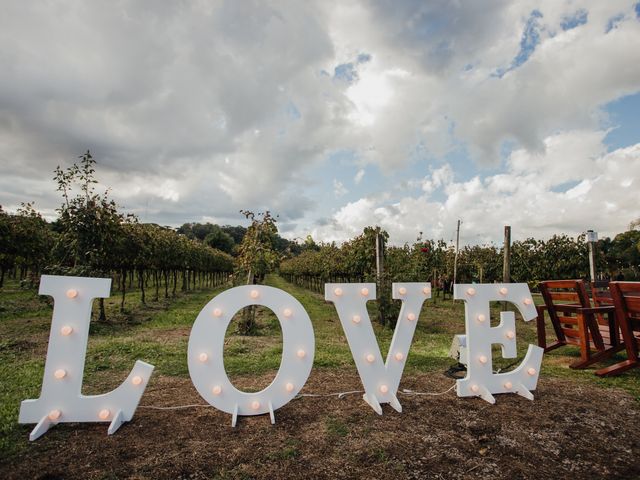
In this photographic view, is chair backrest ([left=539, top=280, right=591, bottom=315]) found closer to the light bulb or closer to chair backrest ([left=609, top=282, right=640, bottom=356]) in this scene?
chair backrest ([left=609, top=282, right=640, bottom=356])

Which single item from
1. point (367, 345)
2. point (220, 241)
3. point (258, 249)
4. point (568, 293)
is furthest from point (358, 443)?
point (220, 241)

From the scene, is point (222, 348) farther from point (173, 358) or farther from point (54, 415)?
point (173, 358)

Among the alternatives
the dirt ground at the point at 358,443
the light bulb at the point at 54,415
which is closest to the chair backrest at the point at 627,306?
the dirt ground at the point at 358,443

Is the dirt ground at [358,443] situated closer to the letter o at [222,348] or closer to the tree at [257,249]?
the letter o at [222,348]

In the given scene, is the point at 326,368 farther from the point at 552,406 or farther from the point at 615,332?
the point at 615,332

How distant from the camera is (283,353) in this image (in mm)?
3168

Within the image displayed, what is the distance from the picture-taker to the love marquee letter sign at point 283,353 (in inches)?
111

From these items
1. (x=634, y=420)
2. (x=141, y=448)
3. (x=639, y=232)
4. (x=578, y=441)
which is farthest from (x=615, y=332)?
(x=639, y=232)

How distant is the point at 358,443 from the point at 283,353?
3.10 ft

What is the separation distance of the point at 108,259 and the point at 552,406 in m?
10.4

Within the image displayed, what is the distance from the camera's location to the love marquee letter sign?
2832mm

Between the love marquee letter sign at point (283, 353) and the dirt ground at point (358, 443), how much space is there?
0.15 metres

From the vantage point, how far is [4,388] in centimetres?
392

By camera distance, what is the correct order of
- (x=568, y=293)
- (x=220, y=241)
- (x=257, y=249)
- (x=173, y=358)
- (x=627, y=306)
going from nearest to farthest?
(x=627, y=306), (x=568, y=293), (x=173, y=358), (x=257, y=249), (x=220, y=241)
